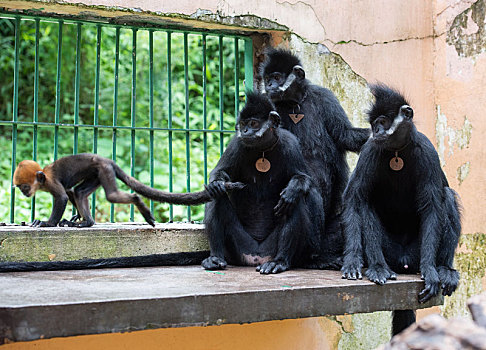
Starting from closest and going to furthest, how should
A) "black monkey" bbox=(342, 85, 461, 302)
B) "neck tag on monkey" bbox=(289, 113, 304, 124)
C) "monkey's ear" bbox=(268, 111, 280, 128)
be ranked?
"black monkey" bbox=(342, 85, 461, 302)
"monkey's ear" bbox=(268, 111, 280, 128)
"neck tag on monkey" bbox=(289, 113, 304, 124)

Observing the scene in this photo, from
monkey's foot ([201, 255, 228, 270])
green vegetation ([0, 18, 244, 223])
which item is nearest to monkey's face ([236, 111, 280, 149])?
monkey's foot ([201, 255, 228, 270])

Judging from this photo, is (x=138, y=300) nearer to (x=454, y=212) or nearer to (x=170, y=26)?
(x=454, y=212)

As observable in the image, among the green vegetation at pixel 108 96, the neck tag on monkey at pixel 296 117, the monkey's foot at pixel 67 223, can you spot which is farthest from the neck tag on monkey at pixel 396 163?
the green vegetation at pixel 108 96

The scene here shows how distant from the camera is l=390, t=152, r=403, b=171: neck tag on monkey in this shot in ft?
13.0

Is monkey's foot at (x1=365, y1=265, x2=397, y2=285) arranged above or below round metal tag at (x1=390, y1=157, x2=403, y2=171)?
below

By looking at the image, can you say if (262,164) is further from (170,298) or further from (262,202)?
(170,298)

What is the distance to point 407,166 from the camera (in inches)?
156

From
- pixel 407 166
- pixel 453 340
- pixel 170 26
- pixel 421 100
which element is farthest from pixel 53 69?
pixel 453 340

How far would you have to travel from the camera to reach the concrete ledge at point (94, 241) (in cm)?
439

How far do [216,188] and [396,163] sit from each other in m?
1.30

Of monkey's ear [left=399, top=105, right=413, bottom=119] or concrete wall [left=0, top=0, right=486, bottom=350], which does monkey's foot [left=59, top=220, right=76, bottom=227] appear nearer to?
concrete wall [left=0, top=0, right=486, bottom=350]

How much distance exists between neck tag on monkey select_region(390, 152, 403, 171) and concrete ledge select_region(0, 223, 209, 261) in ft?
5.71

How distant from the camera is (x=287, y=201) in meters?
4.16

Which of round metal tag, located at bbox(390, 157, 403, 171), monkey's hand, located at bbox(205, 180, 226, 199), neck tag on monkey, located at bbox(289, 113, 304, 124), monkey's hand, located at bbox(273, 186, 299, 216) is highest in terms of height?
neck tag on monkey, located at bbox(289, 113, 304, 124)
